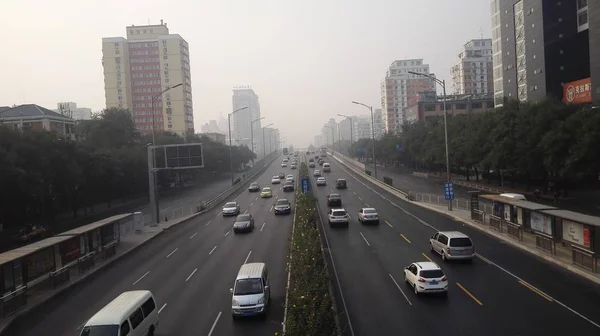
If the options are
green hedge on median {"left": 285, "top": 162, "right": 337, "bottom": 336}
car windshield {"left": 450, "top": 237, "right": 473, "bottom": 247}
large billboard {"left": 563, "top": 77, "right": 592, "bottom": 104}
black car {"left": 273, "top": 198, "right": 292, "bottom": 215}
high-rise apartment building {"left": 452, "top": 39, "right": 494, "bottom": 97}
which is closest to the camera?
green hedge on median {"left": 285, "top": 162, "right": 337, "bottom": 336}

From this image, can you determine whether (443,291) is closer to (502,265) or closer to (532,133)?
(502,265)

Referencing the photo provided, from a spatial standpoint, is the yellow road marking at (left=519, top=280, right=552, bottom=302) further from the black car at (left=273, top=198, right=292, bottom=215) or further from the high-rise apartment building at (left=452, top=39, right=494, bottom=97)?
the high-rise apartment building at (left=452, top=39, right=494, bottom=97)

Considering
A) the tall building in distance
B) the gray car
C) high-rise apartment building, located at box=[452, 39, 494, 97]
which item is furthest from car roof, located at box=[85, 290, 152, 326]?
high-rise apartment building, located at box=[452, 39, 494, 97]

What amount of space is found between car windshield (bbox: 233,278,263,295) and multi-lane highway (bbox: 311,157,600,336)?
9.62 ft

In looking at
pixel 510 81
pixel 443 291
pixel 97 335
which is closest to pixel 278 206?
pixel 443 291

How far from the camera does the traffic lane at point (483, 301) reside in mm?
13930

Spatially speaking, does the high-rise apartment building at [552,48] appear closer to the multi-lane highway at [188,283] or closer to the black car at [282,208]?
the black car at [282,208]

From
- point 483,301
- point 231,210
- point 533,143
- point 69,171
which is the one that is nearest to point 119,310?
point 483,301

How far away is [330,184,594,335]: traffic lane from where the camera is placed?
1393cm

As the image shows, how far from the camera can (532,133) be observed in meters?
45.2

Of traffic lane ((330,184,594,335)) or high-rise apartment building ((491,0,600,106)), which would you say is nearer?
traffic lane ((330,184,594,335))

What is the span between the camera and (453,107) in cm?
12600

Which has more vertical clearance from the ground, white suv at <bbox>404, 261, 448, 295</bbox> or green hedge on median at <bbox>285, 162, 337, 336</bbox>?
green hedge on median at <bbox>285, 162, 337, 336</bbox>

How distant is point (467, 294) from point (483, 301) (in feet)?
3.02
